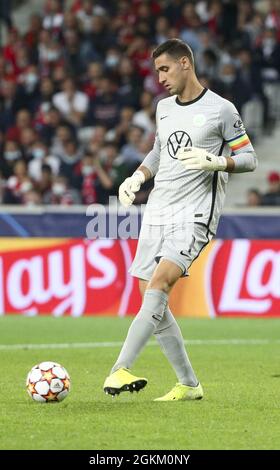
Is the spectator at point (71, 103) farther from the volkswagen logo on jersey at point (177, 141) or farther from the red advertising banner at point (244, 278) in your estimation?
the volkswagen logo on jersey at point (177, 141)

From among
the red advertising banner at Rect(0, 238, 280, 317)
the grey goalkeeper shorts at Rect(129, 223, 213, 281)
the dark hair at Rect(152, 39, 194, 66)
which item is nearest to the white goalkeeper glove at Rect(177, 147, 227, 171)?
the grey goalkeeper shorts at Rect(129, 223, 213, 281)

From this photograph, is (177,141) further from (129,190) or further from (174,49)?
(174,49)

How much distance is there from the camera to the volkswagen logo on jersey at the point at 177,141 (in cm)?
813

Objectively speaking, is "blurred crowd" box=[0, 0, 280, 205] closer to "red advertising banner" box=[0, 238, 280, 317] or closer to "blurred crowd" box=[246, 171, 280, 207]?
"blurred crowd" box=[246, 171, 280, 207]

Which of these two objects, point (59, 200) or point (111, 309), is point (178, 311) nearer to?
point (111, 309)

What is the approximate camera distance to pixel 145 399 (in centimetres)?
838

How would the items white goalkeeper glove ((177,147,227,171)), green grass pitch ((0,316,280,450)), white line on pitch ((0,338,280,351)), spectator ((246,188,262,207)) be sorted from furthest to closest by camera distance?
1. spectator ((246,188,262,207))
2. white line on pitch ((0,338,280,351))
3. white goalkeeper glove ((177,147,227,171))
4. green grass pitch ((0,316,280,450))

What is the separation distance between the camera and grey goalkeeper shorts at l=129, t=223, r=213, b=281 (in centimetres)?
798

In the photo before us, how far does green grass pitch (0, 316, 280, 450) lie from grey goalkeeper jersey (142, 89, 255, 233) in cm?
128

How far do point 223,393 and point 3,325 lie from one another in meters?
6.27

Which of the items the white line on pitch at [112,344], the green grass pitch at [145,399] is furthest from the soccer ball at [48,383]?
the white line on pitch at [112,344]

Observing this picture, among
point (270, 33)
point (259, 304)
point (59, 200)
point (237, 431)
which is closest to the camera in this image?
point (237, 431)

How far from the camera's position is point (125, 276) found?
52.3 ft
